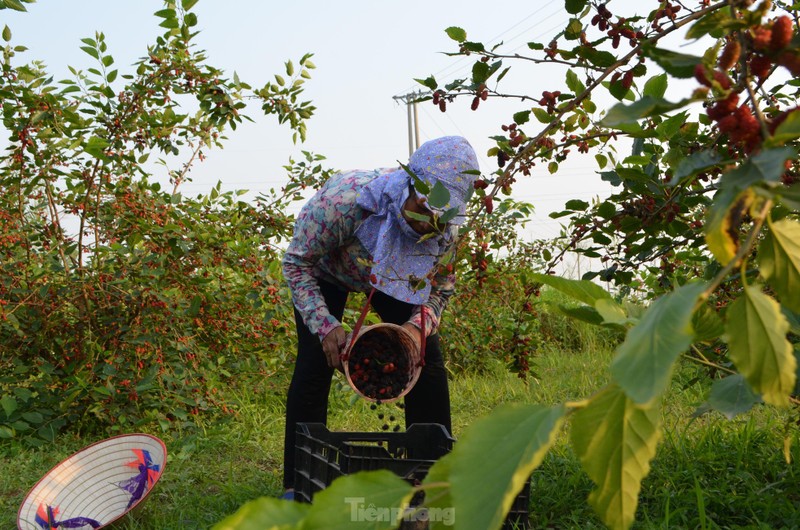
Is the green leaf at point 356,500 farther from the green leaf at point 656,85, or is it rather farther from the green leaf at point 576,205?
the green leaf at point 576,205

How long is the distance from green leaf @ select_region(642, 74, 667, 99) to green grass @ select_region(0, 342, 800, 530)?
4.29 ft

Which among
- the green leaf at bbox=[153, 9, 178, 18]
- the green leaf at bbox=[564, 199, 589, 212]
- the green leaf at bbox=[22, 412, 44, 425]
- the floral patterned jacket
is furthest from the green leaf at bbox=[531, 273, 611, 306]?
the green leaf at bbox=[22, 412, 44, 425]

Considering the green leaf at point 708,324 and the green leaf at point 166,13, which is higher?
the green leaf at point 166,13

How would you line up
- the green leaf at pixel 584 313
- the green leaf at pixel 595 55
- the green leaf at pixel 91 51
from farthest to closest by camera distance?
the green leaf at pixel 91 51, the green leaf at pixel 595 55, the green leaf at pixel 584 313

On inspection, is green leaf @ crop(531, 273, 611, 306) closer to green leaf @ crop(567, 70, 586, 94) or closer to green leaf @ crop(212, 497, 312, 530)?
green leaf @ crop(212, 497, 312, 530)

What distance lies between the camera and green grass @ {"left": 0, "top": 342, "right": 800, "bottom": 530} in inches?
99.9

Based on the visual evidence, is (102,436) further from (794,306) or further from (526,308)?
(794,306)

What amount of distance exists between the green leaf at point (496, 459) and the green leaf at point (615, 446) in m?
0.05

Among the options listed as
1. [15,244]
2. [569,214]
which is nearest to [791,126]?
[569,214]

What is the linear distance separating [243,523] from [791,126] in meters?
0.37

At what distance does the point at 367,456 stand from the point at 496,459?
2114 mm

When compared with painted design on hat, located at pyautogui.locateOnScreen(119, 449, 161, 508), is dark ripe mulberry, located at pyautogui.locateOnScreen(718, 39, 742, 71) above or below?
above

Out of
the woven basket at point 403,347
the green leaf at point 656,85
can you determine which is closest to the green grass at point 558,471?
the woven basket at point 403,347

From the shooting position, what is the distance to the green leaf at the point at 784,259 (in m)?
0.46
